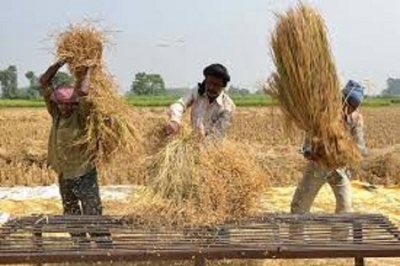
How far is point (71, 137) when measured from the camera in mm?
5016

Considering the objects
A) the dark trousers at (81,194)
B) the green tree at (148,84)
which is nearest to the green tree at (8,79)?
the green tree at (148,84)

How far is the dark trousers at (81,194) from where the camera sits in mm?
5121

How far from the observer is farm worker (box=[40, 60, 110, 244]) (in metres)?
5.00

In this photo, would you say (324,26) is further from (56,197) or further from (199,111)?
(56,197)

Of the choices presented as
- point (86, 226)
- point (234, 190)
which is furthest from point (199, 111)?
point (86, 226)

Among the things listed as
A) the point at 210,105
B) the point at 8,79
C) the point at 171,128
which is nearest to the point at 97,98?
the point at 171,128

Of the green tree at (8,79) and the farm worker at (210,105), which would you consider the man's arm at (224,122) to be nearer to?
the farm worker at (210,105)

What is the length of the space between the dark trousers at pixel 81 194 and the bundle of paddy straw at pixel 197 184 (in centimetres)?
62

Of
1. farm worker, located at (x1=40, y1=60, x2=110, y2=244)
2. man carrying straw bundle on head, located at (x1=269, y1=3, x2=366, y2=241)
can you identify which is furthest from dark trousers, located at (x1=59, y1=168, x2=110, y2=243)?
man carrying straw bundle on head, located at (x1=269, y1=3, x2=366, y2=241)

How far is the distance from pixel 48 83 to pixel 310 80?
1927mm

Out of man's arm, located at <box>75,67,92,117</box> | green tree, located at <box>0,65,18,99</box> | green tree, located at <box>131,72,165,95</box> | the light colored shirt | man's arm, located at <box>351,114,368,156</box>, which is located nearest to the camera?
man's arm, located at <box>75,67,92,117</box>

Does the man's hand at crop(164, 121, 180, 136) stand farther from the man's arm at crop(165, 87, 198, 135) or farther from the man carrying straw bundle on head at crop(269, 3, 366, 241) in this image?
the man carrying straw bundle on head at crop(269, 3, 366, 241)

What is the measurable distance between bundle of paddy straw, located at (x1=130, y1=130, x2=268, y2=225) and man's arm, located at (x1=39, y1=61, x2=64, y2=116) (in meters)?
0.93

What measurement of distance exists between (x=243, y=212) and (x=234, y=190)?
0.21 metres
